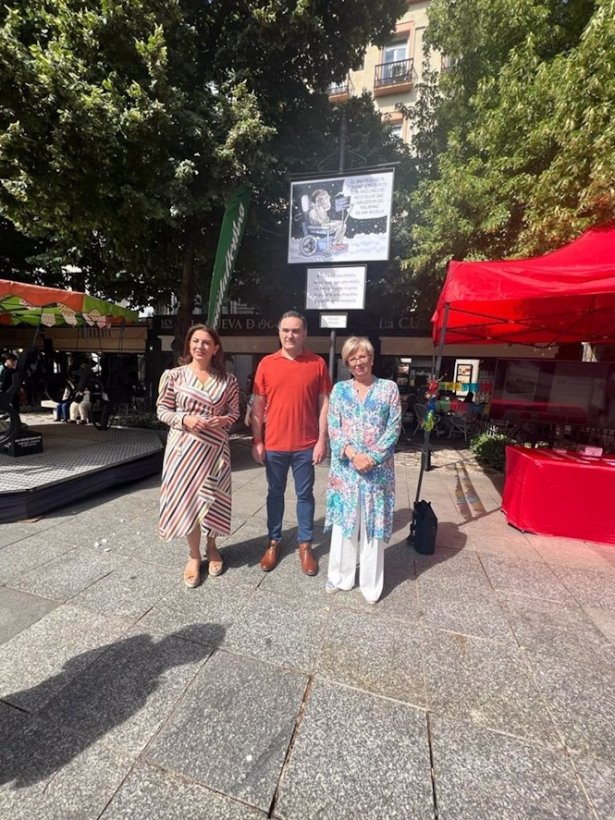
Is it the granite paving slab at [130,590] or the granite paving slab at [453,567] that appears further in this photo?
the granite paving slab at [453,567]

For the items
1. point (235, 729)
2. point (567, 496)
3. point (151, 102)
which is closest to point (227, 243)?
point (151, 102)

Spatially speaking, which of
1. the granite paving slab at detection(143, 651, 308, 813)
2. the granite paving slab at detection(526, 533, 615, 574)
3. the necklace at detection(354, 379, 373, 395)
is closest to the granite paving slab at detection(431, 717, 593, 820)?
the granite paving slab at detection(143, 651, 308, 813)

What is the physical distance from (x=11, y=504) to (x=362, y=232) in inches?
249

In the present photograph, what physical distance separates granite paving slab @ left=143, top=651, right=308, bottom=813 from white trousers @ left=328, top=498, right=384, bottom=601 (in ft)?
2.65

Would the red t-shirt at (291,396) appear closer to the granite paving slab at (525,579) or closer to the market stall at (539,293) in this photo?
the market stall at (539,293)

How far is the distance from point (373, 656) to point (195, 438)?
1801 millimetres

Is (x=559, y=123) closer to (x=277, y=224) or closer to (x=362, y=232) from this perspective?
(x=362, y=232)

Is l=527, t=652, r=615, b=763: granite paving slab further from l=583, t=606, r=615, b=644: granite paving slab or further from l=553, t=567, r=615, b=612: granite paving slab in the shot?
l=553, t=567, r=615, b=612: granite paving slab

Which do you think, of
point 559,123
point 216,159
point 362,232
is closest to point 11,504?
point 216,159

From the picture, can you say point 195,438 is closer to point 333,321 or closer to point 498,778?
point 498,778

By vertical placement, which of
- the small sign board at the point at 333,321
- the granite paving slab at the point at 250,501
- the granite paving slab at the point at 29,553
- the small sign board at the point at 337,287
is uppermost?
the small sign board at the point at 337,287

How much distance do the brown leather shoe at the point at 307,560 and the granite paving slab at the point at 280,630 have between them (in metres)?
0.26

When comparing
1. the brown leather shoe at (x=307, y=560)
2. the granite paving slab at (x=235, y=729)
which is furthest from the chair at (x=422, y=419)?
the granite paving slab at (x=235, y=729)

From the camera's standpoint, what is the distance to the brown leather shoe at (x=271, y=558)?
2.95m
